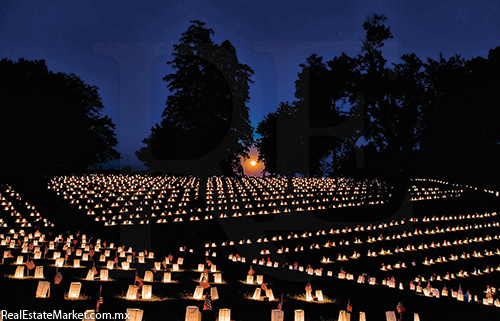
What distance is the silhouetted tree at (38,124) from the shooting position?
85.9 ft

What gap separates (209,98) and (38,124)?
1633 cm

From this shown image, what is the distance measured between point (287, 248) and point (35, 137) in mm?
21774

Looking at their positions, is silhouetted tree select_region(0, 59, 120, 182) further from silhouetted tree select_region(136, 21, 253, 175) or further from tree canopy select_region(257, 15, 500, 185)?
tree canopy select_region(257, 15, 500, 185)

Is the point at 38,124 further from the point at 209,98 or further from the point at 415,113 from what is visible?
the point at 415,113

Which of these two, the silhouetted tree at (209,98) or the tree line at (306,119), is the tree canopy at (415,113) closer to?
the tree line at (306,119)

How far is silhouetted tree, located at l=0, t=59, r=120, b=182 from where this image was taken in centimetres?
2617

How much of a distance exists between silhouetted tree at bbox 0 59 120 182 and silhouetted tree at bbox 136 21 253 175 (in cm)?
863

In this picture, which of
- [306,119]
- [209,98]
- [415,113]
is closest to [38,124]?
[209,98]

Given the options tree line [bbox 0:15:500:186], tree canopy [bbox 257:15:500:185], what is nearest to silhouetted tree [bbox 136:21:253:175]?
tree line [bbox 0:15:500:186]

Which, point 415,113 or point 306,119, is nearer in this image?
point 415,113

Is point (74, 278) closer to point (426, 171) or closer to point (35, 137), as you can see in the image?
point (35, 137)

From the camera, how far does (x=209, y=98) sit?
39312 mm

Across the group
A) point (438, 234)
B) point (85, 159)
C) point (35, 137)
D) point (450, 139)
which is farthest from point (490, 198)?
point (85, 159)

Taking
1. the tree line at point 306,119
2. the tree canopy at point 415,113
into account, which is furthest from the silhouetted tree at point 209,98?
the tree canopy at point 415,113
